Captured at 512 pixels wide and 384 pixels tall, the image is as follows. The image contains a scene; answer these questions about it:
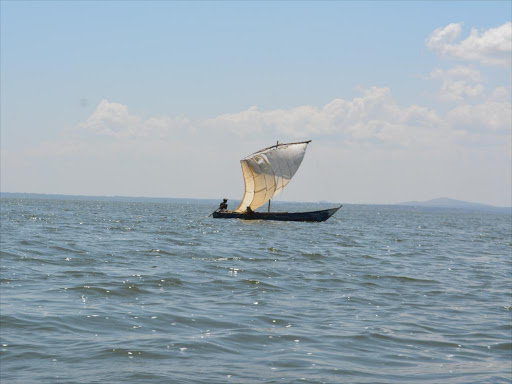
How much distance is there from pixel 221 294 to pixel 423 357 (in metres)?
6.77

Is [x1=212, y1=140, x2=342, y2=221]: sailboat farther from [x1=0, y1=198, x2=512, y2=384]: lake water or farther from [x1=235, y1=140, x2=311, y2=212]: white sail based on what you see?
[x1=0, y1=198, x2=512, y2=384]: lake water

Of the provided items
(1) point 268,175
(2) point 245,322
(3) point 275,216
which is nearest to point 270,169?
(1) point 268,175

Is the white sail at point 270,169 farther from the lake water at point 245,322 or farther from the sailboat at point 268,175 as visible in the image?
the lake water at point 245,322

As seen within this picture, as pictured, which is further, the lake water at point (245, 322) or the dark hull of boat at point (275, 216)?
the dark hull of boat at point (275, 216)

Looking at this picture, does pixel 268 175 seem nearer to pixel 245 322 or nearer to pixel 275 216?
pixel 275 216

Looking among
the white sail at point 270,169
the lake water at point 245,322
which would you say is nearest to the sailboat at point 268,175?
the white sail at point 270,169

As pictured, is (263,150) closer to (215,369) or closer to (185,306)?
(185,306)

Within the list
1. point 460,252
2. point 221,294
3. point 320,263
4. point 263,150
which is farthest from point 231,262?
point 263,150

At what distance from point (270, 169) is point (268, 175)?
77cm

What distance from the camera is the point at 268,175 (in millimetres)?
66188

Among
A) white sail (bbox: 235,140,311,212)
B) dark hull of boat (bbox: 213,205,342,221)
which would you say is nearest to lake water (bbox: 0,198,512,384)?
white sail (bbox: 235,140,311,212)

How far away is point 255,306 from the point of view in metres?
15.0

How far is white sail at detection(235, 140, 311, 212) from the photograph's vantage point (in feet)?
213

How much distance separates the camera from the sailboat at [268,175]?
2564 inches
